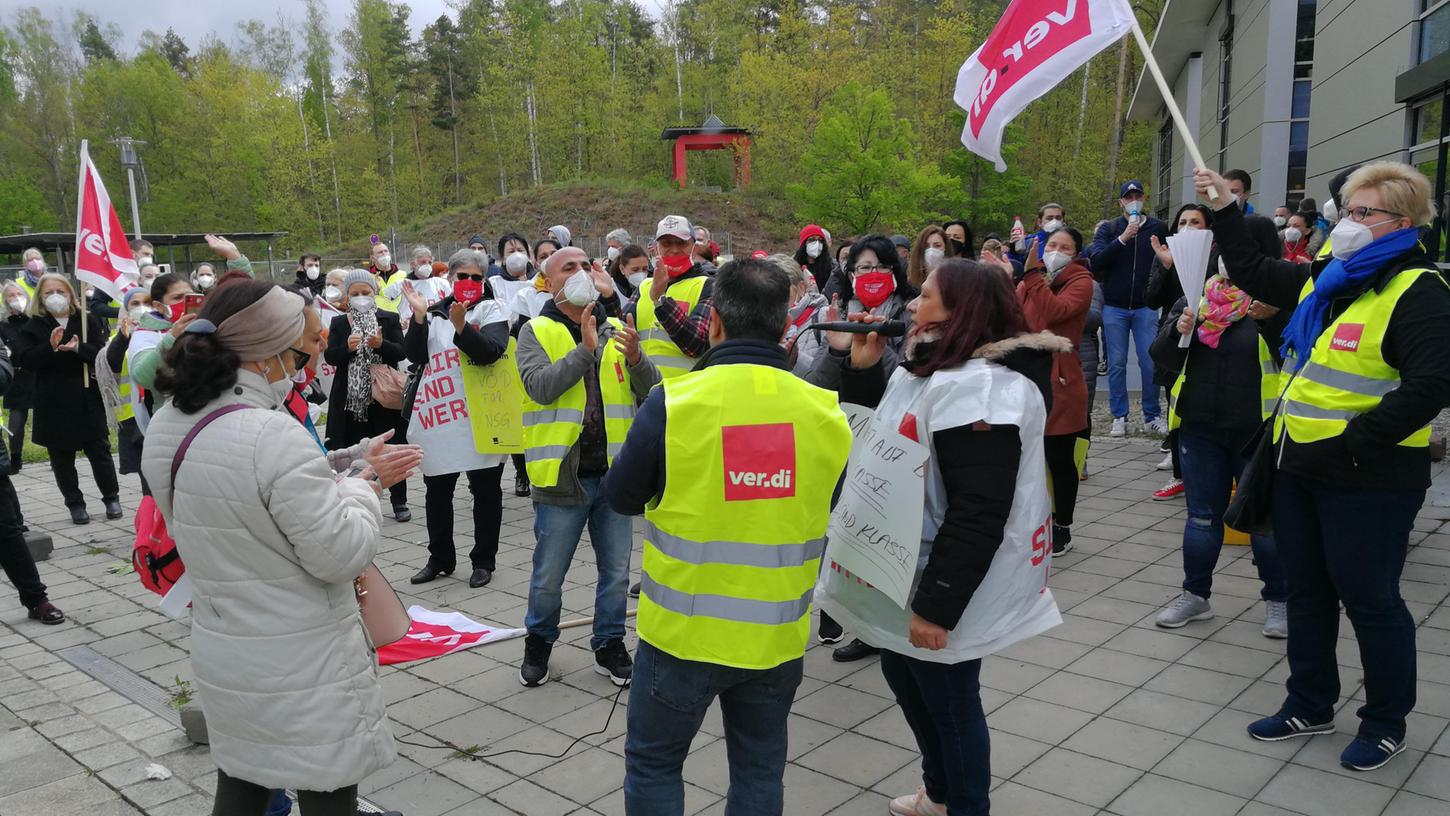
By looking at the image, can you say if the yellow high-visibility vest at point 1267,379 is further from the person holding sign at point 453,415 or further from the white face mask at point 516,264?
the white face mask at point 516,264

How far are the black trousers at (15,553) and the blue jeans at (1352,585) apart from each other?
6511 millimetres

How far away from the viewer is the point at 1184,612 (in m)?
5.16

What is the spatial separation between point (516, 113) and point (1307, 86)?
48.6 meters

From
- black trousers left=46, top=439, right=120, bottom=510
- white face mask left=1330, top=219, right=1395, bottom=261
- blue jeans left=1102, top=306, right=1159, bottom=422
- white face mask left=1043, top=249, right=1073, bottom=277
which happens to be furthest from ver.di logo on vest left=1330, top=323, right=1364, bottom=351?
black trousers left=46, top=439, right=120, bottom=510

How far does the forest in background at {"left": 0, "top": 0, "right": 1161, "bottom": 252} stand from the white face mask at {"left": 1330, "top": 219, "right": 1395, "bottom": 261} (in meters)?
33.7

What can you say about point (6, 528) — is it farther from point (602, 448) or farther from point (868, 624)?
point (868, 624)

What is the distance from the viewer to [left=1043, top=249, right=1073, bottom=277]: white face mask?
6.42 meters

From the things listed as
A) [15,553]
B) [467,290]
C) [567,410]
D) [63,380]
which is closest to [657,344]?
[567,410]

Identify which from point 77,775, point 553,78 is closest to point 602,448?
point 77,775

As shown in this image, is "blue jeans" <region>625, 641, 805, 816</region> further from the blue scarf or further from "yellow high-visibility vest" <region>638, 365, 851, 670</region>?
the blue scarf

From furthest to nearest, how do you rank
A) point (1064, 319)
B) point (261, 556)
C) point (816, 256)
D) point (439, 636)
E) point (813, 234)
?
1. point (813, 234)
2. point (816, 256)
3. point (1064, 319)
4. point (439, 636)
5. point (261, 556)

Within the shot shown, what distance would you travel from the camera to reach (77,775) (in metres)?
4.07

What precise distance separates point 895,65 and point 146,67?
40515 millimetres

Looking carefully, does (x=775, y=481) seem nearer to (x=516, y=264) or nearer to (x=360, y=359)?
(x=360, y=359)
